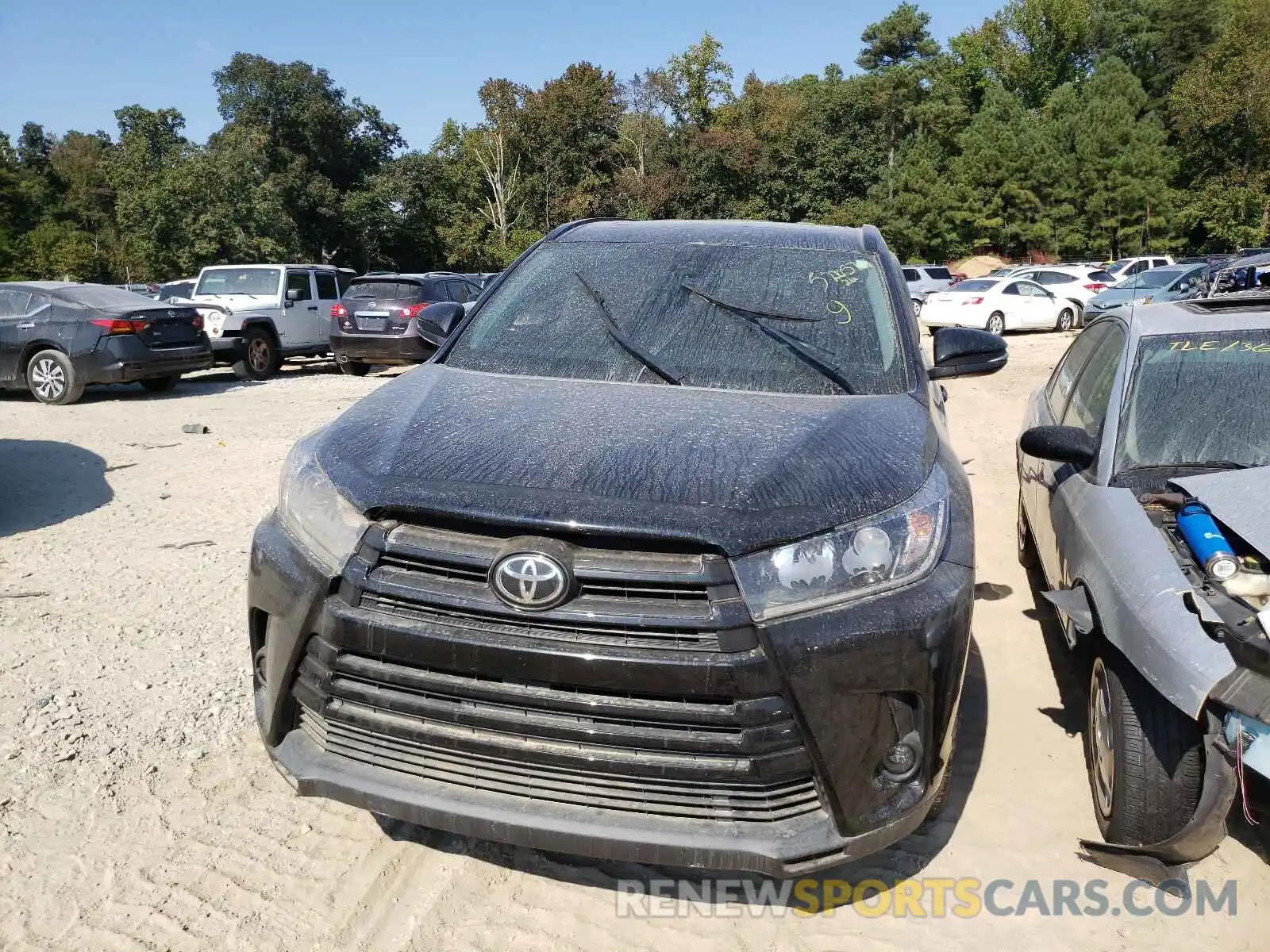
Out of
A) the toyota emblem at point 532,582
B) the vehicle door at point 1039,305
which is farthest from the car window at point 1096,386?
the vehicle door at point 1039,305

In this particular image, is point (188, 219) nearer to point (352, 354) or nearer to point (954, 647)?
point (352, 354)

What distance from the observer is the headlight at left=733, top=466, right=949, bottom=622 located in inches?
85.8

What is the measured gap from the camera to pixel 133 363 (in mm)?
12094

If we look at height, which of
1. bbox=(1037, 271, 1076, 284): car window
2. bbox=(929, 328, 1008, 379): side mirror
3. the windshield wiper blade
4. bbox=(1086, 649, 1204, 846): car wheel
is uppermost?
the windshield wiper blade

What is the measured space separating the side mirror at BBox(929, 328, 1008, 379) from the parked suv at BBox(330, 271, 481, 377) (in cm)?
1186

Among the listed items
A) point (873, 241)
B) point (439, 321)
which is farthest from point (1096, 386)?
point (439, 321)

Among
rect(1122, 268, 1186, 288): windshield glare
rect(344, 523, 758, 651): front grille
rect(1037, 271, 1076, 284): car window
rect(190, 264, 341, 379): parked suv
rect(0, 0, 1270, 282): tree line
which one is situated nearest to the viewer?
rect(344, 523, 758, 651): front grille

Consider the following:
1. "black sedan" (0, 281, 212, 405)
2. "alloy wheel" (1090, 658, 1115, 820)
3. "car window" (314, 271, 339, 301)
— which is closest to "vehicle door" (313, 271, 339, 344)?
"car window" (314, 271, 339, 301)

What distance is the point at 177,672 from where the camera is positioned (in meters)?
4.06

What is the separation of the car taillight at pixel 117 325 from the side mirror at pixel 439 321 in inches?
382

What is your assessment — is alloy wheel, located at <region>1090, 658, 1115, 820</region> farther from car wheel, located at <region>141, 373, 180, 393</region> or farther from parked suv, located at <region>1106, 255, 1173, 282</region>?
parked suv, located at <region>1106, 255, 1173, 282</region>

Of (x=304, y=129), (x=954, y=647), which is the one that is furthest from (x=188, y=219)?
(x=954, y=647)

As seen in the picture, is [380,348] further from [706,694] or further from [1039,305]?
[1039,305]

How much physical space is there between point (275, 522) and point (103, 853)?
3.87ft
